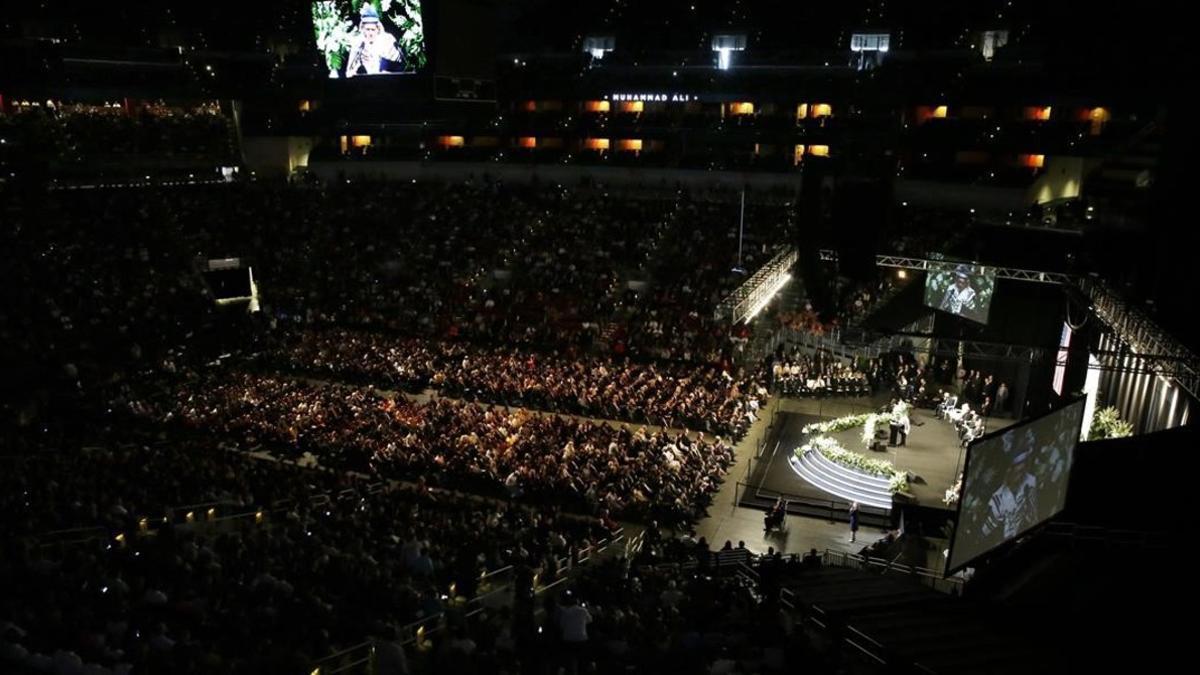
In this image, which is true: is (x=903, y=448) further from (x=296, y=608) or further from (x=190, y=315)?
(x=190, y=315)

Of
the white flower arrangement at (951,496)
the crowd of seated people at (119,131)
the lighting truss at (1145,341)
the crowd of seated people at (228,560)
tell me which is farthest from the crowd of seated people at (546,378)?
the crowd of seated people at (119,131)

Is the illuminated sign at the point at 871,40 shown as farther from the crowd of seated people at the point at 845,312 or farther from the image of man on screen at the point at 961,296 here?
the image of man on screen at the point at 961,296

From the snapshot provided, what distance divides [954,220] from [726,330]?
9750 mm

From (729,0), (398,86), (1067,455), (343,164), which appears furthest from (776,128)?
(1067,455)

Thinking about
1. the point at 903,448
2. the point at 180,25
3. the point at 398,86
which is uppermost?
the point at 180,25

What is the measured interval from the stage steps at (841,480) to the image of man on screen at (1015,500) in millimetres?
5082

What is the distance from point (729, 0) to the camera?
4166 cm

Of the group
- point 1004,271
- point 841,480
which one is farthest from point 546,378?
point 1004,271

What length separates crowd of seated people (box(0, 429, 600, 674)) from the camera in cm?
823

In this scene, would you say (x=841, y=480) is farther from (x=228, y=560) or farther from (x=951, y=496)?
(x=228, y=560)

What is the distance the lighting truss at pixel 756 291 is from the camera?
66.8 ft

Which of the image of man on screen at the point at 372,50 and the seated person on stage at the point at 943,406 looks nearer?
the image of man on screen at the point at 372,50

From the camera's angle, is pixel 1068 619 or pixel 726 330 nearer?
pixel 1068 619

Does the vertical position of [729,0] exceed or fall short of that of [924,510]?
it exceeds it
